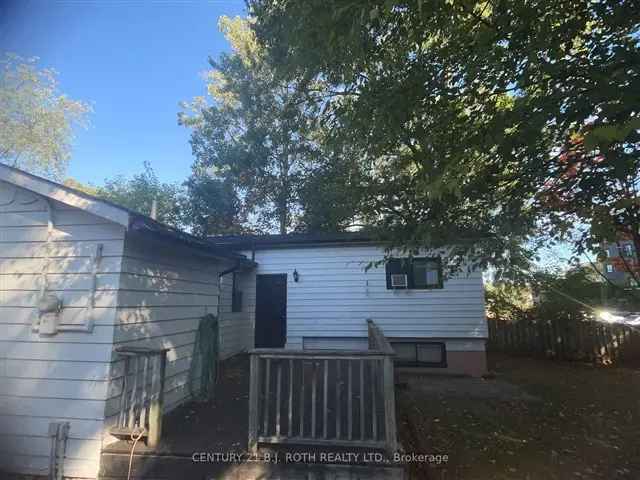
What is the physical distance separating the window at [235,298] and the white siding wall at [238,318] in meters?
0.11

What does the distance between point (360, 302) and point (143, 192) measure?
59.1 feet

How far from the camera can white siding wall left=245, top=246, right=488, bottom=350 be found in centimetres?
803

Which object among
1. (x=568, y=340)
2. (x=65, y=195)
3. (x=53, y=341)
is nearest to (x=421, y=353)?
(x=568, y=340)

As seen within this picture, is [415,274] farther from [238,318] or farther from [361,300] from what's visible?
[238,318]

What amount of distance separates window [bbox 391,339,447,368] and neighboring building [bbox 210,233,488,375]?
0.02 metres

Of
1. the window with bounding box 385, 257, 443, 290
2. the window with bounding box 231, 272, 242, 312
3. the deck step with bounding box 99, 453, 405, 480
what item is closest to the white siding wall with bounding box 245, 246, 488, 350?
the window with bounding box 385, 257, 443, 290

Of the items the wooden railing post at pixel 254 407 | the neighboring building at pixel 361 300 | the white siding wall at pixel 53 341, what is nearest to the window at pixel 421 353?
the neighboring building at pixel 361 300

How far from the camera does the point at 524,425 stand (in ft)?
16.2

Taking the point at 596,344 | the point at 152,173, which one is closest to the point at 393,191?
the point at 596,344

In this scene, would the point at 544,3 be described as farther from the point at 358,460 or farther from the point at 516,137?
the point at 358,460

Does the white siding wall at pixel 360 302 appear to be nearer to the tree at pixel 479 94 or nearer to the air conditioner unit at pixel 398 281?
the air conditioner unit at pixel 398 281

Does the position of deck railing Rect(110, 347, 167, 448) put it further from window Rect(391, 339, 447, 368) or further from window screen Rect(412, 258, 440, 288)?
window screen Rect(412, 258, 440, 288)

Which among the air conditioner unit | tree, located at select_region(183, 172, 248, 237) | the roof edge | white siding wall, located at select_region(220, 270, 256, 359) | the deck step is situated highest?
tree, located at select_region(183, 172, 248, 237)

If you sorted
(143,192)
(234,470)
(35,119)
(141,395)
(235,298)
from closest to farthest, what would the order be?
(234,470)
(141,395)
(235,298)
(35,119)
(143,192)
